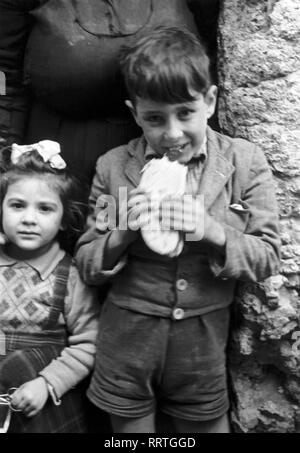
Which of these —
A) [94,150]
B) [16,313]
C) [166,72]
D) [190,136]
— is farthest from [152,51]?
[16,313]

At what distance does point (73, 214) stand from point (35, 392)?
1.53ft

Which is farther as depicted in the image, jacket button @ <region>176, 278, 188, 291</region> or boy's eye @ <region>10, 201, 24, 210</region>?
boy's eye @ <region>10, 201, 24, 210</region>

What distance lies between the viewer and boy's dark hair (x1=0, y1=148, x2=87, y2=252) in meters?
1.78

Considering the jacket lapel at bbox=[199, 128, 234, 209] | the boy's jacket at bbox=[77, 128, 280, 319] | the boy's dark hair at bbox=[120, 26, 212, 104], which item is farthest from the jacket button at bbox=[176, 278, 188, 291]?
the boy's dark hair at bbox=[120, 26, 212, 104]

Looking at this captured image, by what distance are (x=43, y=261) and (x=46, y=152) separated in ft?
0.91

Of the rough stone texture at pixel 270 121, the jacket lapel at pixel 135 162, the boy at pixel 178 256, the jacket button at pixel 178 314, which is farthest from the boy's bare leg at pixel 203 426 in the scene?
the jacket lapel at pixel 135 162

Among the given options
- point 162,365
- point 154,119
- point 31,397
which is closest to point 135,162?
point 154,119

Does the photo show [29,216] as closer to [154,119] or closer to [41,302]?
[41,302]

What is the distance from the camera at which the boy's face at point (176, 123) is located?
5.06ft

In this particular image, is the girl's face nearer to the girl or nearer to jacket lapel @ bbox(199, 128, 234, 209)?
the girl

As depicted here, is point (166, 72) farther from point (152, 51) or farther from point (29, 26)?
point (29, 26)

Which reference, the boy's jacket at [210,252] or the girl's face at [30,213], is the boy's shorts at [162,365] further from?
the girl's face at [30,213]

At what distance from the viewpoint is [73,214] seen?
1.86 meters

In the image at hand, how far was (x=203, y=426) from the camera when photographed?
1.72 m
